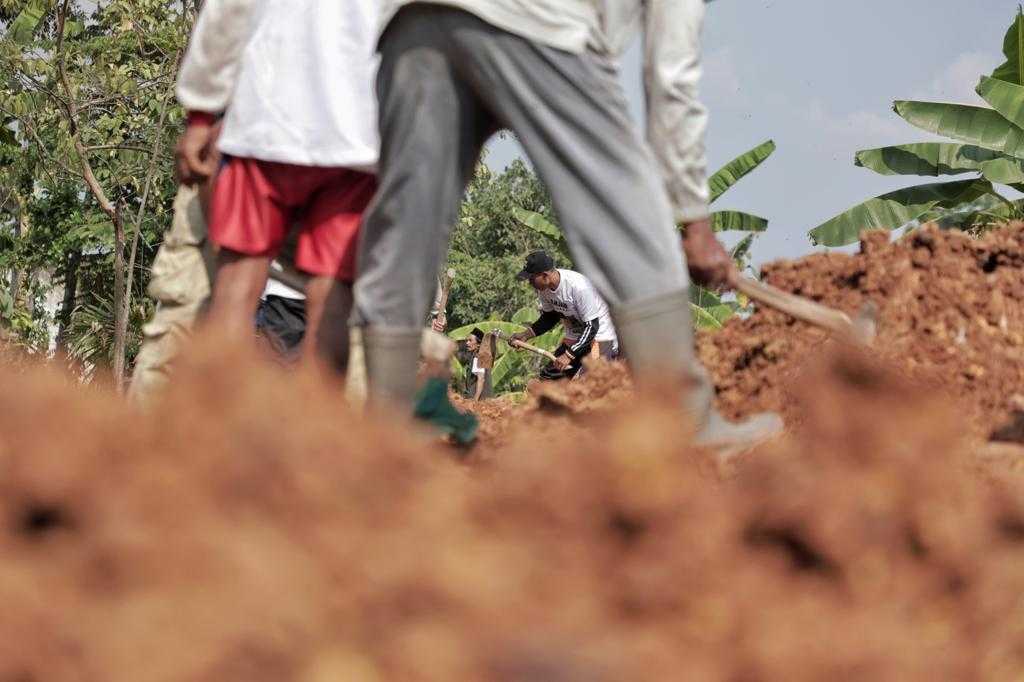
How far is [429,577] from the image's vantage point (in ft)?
3.32

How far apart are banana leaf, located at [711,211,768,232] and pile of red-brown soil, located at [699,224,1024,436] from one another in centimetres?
1278

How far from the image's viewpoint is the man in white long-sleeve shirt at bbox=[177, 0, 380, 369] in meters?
3.15

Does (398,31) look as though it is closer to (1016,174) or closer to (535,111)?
(535,111)

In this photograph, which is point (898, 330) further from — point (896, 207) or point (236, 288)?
point (896, 207)

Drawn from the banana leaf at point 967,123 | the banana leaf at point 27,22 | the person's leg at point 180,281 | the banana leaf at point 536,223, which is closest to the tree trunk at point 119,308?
the banana leaf at point 27,22

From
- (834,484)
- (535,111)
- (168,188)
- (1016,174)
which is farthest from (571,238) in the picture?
(168,188)

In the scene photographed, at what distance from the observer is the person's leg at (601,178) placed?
107 inches

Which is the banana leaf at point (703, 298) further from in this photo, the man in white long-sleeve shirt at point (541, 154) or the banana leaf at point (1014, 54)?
the man in white long-sleeve shirt at point (541, 154)

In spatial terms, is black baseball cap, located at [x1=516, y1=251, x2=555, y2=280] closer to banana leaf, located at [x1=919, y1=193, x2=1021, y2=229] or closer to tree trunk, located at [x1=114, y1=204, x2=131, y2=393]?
tree trunk, located at [x1=114, y1=204, x2=131, y2=393]

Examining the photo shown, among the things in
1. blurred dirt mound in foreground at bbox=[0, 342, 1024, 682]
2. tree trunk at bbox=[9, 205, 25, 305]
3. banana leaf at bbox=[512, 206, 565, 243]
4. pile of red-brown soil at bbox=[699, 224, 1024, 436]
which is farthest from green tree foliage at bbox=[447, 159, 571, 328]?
blurred dirt mound in foreground at bbox=[0, 342, 1024, 682]

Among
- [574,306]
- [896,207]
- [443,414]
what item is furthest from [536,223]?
[443,414]

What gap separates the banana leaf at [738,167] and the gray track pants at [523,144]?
13.8m

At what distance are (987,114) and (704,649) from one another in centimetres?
1462

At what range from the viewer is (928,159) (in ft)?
50.1
